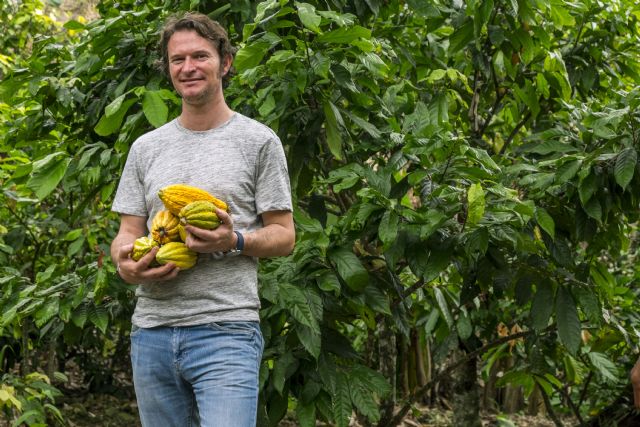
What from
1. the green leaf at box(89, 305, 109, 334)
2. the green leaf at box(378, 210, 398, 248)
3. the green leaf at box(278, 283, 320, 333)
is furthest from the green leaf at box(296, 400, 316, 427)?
the green leaf at box(89, 305, 109, 334)

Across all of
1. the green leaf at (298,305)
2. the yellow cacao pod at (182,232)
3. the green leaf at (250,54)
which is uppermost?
the green leaf at (250,54)

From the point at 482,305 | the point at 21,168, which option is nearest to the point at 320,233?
the point at 21,168

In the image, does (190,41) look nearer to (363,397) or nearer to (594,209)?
(363,397)

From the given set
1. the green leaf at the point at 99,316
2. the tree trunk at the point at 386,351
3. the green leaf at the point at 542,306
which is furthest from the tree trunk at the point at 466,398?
the green leaf at the point at 99,316

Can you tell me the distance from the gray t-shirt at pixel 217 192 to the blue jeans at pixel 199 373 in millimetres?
36

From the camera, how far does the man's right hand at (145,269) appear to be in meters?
2.24

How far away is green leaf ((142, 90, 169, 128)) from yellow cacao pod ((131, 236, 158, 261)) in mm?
811

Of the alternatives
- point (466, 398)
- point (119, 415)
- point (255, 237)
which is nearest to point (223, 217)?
point (255, 237)

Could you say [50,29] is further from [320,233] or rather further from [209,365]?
[209,365]

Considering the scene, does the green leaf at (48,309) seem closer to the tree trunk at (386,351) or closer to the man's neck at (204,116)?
the man's neck at (204,116)

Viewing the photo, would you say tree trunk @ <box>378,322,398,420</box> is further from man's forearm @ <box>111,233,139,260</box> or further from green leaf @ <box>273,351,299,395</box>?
man's forearm @ <box>111,233,139,260</box>

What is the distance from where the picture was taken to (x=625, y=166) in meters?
3.21

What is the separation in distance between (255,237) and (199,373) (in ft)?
1.20

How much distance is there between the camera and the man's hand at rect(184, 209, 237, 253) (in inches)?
85.2
